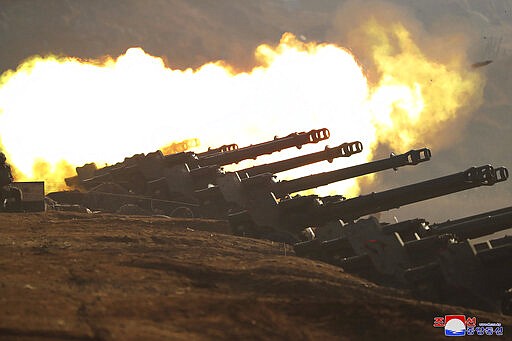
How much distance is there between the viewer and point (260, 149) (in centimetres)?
2908

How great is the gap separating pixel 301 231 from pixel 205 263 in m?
7.34

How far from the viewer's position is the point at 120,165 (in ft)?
96.0

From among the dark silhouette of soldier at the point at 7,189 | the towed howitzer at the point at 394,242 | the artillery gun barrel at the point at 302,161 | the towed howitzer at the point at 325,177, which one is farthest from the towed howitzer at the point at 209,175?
the towed howitzer at the point at 394,242

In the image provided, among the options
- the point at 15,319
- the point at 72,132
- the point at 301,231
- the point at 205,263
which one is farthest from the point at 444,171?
the point at 15,319

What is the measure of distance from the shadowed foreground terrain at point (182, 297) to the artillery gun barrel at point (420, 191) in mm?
3737

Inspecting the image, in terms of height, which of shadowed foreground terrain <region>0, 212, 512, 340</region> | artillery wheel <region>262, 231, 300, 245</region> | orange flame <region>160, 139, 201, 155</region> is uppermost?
orange flame <region>160, 139, 201, 155</region>

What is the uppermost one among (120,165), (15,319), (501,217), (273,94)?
(273,94)

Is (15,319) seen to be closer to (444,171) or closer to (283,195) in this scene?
(283,195)

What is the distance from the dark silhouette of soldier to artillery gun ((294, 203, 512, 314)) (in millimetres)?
9598

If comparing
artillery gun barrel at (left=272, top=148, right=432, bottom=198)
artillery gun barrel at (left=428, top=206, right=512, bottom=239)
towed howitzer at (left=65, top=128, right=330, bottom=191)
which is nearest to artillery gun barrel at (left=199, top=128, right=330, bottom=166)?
towed howitzer at (left=65, top=128, right=330, bottom=191)

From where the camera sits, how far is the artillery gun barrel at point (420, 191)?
19.8 meters

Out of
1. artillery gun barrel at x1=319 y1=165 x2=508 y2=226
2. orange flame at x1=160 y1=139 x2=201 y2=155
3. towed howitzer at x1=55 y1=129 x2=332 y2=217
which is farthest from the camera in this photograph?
orange flame at x1=160 y1=139 x2=201 y2=155

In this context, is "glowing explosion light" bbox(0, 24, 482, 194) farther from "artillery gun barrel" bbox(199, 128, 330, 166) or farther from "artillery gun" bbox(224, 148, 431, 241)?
"artillery gun" bbox(224, 148, 431, 241)

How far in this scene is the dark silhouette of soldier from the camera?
23234 millimetres
